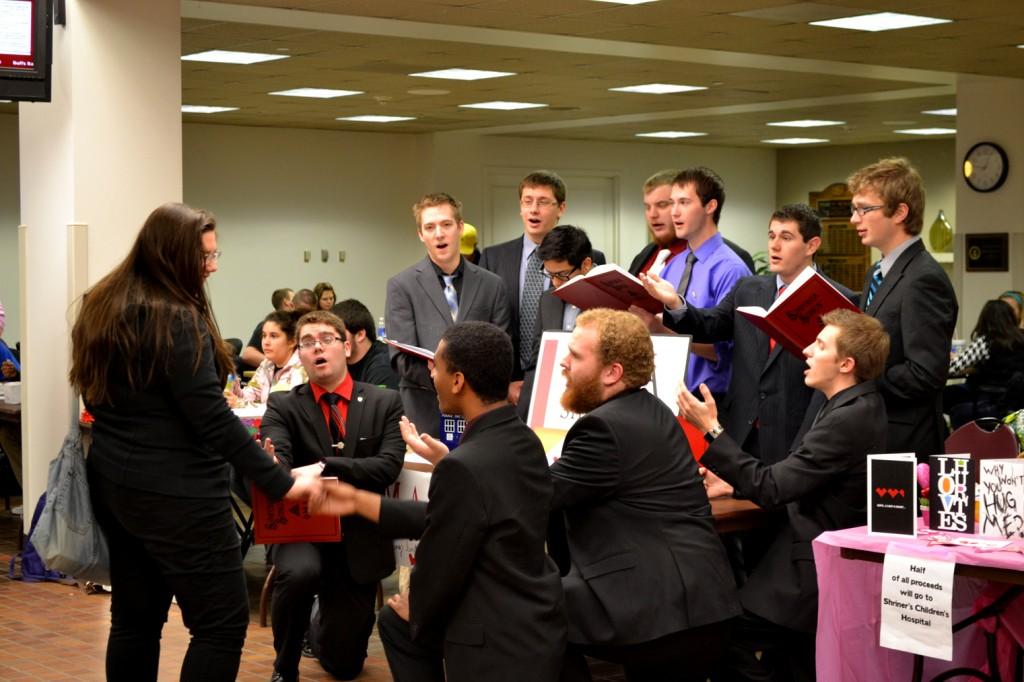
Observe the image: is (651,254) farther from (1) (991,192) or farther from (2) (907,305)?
(1) (991,192)

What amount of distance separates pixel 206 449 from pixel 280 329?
3.54m

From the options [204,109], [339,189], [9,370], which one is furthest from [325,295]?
[9,370]

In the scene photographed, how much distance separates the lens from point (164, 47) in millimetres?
7391

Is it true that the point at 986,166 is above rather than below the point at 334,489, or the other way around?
above

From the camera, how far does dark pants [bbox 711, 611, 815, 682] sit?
4121 mm

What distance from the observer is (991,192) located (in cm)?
1335

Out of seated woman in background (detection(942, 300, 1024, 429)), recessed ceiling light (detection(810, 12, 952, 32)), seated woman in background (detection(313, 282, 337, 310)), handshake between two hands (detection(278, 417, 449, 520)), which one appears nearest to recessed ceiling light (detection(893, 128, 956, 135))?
seated woman in background (detection(313, 282, 337, 310))

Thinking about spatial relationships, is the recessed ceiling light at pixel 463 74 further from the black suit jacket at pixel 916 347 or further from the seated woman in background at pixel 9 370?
the black suit jacket at pixel 916 347

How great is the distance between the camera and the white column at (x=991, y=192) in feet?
43.1

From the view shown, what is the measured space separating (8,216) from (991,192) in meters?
10.2

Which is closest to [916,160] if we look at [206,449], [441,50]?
[441,50]

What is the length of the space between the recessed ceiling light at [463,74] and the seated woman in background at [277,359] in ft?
16.5

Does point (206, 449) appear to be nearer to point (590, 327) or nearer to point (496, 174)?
point (590, 327)

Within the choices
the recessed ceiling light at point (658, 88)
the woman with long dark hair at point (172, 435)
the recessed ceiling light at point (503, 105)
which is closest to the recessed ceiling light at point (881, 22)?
the recessed ceiling light at point (658, 88)
